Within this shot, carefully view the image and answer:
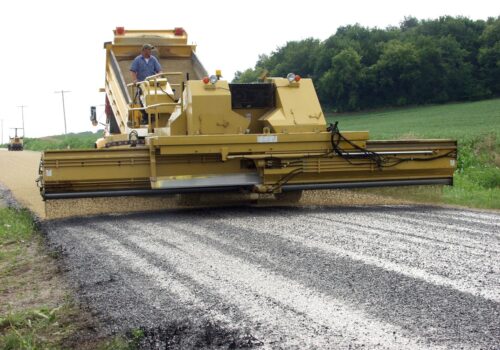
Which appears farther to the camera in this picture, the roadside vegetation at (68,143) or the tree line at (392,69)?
the tree line at (392,69)

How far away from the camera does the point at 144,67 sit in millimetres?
12703

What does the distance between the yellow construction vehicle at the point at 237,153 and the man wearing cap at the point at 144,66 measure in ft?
2.09

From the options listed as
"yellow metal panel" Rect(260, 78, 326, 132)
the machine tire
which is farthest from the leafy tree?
the machine tire

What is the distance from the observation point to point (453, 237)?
25.7 ft

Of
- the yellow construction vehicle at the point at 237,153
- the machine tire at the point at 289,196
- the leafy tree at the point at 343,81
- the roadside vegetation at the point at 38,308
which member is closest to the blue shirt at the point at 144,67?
the yellow construction vehicle at the point at 237,153

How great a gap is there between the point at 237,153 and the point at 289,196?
4.64ft

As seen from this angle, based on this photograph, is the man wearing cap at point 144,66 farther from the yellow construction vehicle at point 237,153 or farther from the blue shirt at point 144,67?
Answer: the yellow construction vehicle at point 237,153

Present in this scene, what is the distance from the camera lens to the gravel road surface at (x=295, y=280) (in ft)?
14.3

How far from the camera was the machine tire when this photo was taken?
11390 millimetres

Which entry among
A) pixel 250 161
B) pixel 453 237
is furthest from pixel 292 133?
pixel 453 237

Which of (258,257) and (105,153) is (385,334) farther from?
(105,153)

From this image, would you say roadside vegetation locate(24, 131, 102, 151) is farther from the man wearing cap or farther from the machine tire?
the machine tire

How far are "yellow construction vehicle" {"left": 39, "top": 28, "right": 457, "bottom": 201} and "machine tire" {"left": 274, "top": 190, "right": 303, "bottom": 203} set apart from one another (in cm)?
2

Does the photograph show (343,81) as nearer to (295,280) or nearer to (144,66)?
(144,66)
